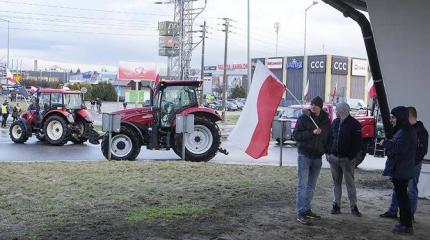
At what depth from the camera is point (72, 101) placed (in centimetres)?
2208

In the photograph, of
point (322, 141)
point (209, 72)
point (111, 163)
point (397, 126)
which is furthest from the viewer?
point (209, 72)

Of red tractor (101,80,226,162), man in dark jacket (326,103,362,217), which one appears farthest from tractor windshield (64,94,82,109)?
man in dark jacket (326,103,362,217)

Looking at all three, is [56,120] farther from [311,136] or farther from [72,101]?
[311,136]

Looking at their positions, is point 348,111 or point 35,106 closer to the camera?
point 348,111

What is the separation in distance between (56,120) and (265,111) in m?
12.6

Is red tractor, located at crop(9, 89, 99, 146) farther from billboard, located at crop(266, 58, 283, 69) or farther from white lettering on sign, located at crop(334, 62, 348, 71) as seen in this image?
billboard, located at crop(266, 58, 283, 69)

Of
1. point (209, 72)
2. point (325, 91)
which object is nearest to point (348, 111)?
point (325, 91)

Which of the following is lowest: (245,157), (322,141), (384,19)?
(245,157)

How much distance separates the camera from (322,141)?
777cm

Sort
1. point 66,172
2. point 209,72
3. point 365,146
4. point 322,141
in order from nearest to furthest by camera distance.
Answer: point 322,141 < point 66,172 < point 365,146 < point 209,72

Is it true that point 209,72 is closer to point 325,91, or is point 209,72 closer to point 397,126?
point 325,91

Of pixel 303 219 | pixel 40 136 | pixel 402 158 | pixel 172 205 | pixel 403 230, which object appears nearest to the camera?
pixel 402 158

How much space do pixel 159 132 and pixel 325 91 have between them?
86.0 meters

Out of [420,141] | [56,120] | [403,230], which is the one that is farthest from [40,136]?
[403,230]
